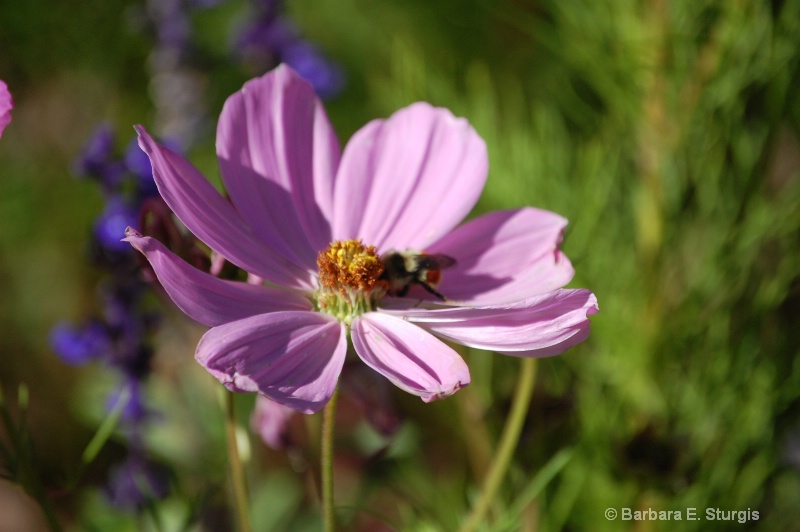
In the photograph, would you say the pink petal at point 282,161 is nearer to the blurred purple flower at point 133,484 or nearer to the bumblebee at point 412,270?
the bumblebee at point 412,270

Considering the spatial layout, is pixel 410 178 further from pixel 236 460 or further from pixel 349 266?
pixel 236 460

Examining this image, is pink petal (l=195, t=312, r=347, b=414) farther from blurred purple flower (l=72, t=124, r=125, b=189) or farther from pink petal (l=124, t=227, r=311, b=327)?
blurred purple flower (l=72, t=124, r=125, b=189)

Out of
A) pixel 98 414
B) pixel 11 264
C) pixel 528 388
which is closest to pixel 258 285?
pixel 528 388

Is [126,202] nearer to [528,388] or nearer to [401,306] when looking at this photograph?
[401,306]

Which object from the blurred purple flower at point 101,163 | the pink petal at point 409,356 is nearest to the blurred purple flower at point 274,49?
the blurred purple flower at point 101,163

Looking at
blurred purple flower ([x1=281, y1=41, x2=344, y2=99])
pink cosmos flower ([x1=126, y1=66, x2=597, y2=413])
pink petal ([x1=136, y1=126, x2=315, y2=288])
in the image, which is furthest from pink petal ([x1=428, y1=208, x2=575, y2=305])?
blurred purple flower ([x1=281, y1=41, x2=344, y2=99])
